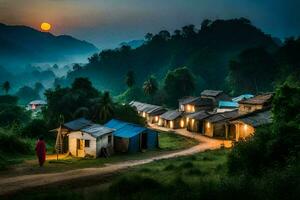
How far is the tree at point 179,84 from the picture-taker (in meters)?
102

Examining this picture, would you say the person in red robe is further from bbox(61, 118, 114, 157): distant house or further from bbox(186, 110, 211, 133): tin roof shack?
bbox(186, 110, 211, 133): tin roof shack

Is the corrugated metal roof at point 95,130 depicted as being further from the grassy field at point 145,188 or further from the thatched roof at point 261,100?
the thatched roof at point 261,100

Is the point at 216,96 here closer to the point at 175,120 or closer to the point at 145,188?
the point at 175,120

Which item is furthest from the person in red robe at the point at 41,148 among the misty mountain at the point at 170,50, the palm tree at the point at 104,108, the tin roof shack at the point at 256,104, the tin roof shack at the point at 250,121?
the misty mountain at the point at 170,50

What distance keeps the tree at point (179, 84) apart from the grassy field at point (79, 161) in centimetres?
4523

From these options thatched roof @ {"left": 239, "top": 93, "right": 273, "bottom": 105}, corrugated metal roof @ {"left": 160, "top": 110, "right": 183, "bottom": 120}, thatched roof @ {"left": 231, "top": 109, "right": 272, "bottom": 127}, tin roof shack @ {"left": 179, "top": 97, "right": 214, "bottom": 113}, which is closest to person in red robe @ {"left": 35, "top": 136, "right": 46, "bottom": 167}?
thatched roof @ {"left": 231, "top": 109, "right": 272, "bottom": 127}

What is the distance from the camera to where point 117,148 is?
44156mm

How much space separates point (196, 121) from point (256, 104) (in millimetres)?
10706

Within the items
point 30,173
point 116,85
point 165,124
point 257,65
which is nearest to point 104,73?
point 116,85

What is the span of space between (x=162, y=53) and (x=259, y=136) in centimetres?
16185

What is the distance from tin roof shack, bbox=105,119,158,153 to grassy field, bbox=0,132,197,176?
1.29 metres

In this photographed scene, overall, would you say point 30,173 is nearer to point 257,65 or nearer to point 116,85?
point 257,65

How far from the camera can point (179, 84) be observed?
103 meters

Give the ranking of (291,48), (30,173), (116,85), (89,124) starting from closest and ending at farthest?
(30,173)
(89,124)
(291,48)
(116,85)
